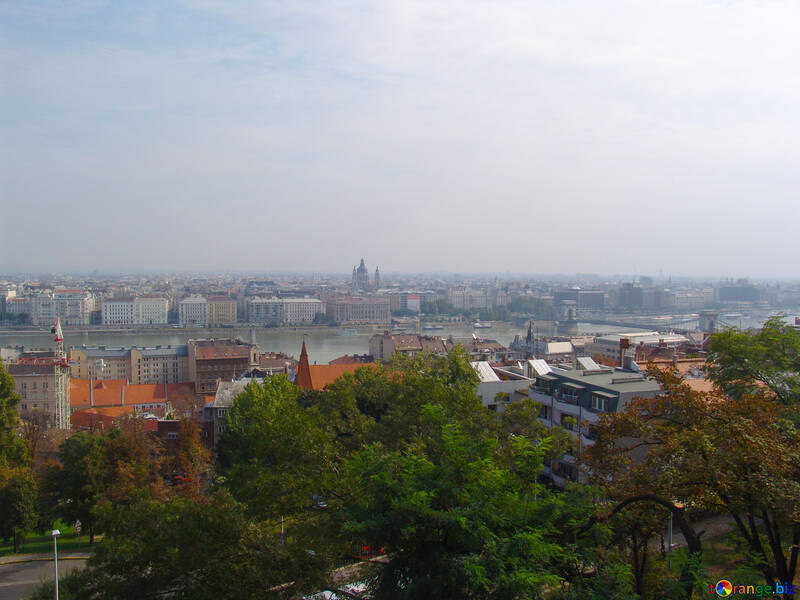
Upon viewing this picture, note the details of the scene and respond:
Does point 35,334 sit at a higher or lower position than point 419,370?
lower

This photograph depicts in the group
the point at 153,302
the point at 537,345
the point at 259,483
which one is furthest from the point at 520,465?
the point at 153,302

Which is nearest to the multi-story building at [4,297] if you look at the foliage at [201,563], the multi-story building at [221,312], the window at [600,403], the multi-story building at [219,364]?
the multi-story building at [221,312]

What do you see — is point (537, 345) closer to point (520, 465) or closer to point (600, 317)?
point (520, 465)

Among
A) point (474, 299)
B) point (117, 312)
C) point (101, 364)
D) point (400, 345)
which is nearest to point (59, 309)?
point (117, 312)

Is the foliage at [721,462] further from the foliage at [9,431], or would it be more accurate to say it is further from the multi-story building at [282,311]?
the multi-story building at [282,311]

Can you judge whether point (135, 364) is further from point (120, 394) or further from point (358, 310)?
point (358, 310)
